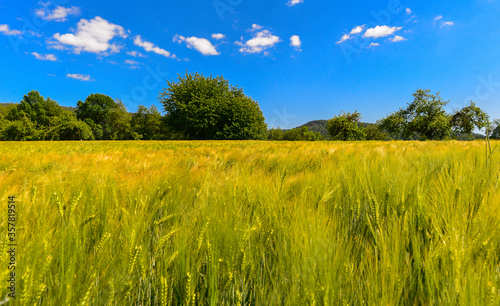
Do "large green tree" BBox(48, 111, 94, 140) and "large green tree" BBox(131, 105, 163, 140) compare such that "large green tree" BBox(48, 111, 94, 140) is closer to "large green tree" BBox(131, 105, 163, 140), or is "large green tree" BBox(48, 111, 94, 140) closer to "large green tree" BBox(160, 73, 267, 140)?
"large green tree" BBox(131, 105, 163, 140)

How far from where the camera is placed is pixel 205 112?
24.0 meters

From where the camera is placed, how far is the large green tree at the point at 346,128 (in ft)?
133

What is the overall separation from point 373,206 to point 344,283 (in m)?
0.40

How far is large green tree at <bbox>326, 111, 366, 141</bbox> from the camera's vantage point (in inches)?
1598

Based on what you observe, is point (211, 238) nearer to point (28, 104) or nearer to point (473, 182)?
point (473, 182)

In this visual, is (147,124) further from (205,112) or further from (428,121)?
(428,121)

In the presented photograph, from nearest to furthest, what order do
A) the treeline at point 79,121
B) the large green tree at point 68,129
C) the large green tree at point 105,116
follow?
the treeline at point 79,121 → the large green tree at point 68,129 → the large green tree at point 105,116

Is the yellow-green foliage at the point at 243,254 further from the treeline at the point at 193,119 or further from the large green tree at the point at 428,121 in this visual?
the large green tree at the point at 428,121

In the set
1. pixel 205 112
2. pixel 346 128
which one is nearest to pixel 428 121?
pixel 346 128

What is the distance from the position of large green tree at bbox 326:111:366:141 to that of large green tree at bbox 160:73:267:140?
21.6 meters

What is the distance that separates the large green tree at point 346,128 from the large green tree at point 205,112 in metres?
21.6

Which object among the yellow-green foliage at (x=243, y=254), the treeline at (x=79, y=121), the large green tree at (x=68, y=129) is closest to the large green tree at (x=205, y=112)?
the treeline at (x=79, y=121)

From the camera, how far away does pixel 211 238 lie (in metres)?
0.58

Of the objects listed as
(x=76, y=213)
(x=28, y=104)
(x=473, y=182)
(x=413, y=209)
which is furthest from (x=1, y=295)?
(x=28, y=104)
